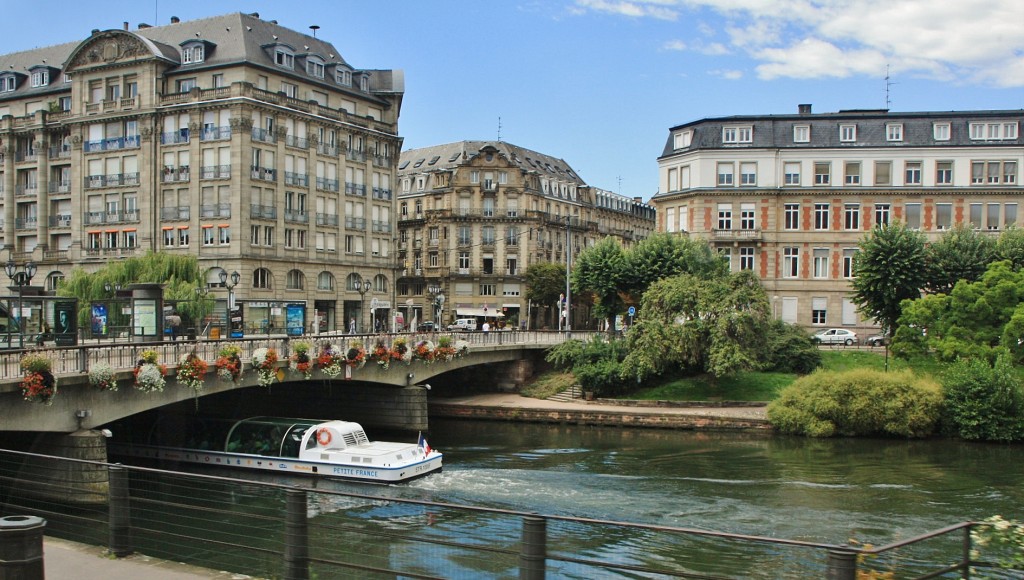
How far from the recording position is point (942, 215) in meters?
68.7

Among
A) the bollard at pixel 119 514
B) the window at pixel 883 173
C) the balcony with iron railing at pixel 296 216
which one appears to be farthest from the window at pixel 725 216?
the bollard at pixel 119 514

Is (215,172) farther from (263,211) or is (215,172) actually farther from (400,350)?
(400,350)

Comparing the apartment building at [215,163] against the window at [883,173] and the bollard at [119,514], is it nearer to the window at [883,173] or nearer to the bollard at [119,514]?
the window at [883,173]

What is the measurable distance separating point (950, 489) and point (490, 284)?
75.3 m

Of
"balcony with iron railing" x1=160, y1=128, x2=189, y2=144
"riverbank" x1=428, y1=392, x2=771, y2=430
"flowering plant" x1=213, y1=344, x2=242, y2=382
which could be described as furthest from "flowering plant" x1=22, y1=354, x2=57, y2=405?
"balcony with iron railing" x1=160, y1=128, x2=189, y2=144

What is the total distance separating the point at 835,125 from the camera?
231 feet

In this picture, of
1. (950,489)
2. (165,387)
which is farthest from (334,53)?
(950,489)

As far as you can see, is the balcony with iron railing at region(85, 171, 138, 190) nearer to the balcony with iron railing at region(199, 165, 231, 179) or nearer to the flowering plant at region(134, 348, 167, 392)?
the balcony with iron railing at region(199, 165, 231, 179)

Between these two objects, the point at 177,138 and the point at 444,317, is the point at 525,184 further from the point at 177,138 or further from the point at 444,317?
the point at 177,138

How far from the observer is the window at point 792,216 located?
70.4 m

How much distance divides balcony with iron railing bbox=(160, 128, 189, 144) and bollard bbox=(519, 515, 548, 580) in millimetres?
69294

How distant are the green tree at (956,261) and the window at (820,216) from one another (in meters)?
13.0

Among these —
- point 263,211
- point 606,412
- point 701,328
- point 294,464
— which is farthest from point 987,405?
point 263,211

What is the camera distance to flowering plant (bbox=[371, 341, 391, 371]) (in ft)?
144
